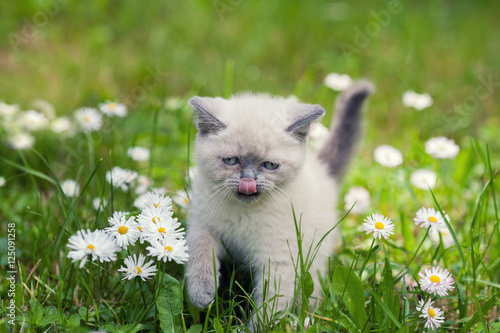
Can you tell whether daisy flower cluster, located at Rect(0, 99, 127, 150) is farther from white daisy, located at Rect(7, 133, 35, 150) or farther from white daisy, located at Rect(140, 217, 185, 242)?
white daisy, located at Rect(140, 217, 185, 242)

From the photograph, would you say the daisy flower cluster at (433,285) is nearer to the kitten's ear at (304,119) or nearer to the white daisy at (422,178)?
the kitten's ear at (304,119)

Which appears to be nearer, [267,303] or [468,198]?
[267,303]

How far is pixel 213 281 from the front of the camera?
75.5 inches

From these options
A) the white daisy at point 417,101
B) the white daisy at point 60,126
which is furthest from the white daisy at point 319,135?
the white daisy at point 60,126

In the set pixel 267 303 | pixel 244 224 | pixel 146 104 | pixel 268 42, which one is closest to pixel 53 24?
pixel 146 104

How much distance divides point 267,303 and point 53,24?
12.4ft

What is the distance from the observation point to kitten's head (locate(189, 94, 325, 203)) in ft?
6.28

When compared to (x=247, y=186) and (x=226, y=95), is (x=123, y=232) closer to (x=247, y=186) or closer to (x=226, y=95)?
(x=247, y=186)

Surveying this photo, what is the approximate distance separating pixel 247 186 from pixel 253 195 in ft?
0.31

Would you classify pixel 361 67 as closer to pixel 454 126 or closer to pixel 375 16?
pixel 375 16

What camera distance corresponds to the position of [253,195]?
1938 mm

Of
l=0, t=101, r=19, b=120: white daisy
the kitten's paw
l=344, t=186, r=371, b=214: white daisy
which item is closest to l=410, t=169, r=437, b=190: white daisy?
l=344, t=186, r=371, b=214: white daisy

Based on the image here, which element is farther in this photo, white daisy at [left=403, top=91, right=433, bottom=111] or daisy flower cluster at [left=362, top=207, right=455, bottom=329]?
white daisy at [left=403, top=91, right=433, bottom=111]

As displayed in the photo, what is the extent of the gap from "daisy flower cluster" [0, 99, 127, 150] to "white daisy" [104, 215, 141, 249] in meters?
1.18
